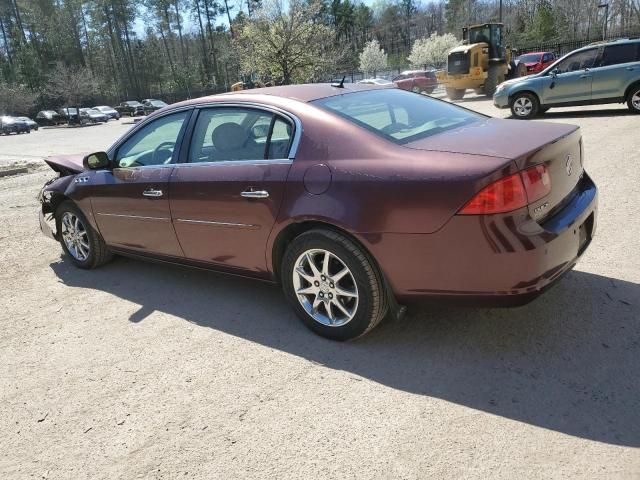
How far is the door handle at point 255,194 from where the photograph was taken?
336cm

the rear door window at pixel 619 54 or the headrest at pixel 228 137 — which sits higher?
the rear door window at pixel 619 54

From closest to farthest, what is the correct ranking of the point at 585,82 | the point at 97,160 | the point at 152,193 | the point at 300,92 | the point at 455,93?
the point at 300,92 < the point at 152,193 < the point at 97,160 < the point at 585,82 < the point at 455,93

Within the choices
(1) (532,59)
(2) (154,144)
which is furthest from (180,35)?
(2) (154,144)

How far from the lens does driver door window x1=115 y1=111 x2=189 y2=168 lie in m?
4.15

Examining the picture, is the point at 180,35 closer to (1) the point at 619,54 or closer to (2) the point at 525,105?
(2) the point at 525,105

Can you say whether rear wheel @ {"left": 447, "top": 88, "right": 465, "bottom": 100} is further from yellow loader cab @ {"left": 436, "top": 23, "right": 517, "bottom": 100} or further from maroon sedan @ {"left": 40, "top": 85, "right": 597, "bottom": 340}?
maroon sedan @ {"left": 40, "top": 85, "right": 597, "bottom": 340}

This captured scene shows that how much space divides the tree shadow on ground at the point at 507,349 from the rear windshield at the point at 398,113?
124 centimetres

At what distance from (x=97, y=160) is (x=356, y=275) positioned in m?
2.74

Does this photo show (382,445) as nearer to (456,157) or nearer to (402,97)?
(456,157)

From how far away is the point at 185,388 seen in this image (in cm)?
302

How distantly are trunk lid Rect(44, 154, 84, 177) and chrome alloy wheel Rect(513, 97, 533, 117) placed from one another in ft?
38.4

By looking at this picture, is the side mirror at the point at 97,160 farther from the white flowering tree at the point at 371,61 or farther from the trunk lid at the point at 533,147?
the white flowering tree at the point at 371,61

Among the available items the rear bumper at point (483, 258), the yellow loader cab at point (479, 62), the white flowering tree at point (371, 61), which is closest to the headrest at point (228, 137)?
the rear bumper at point (483, 258)

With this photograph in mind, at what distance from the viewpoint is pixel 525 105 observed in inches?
543
